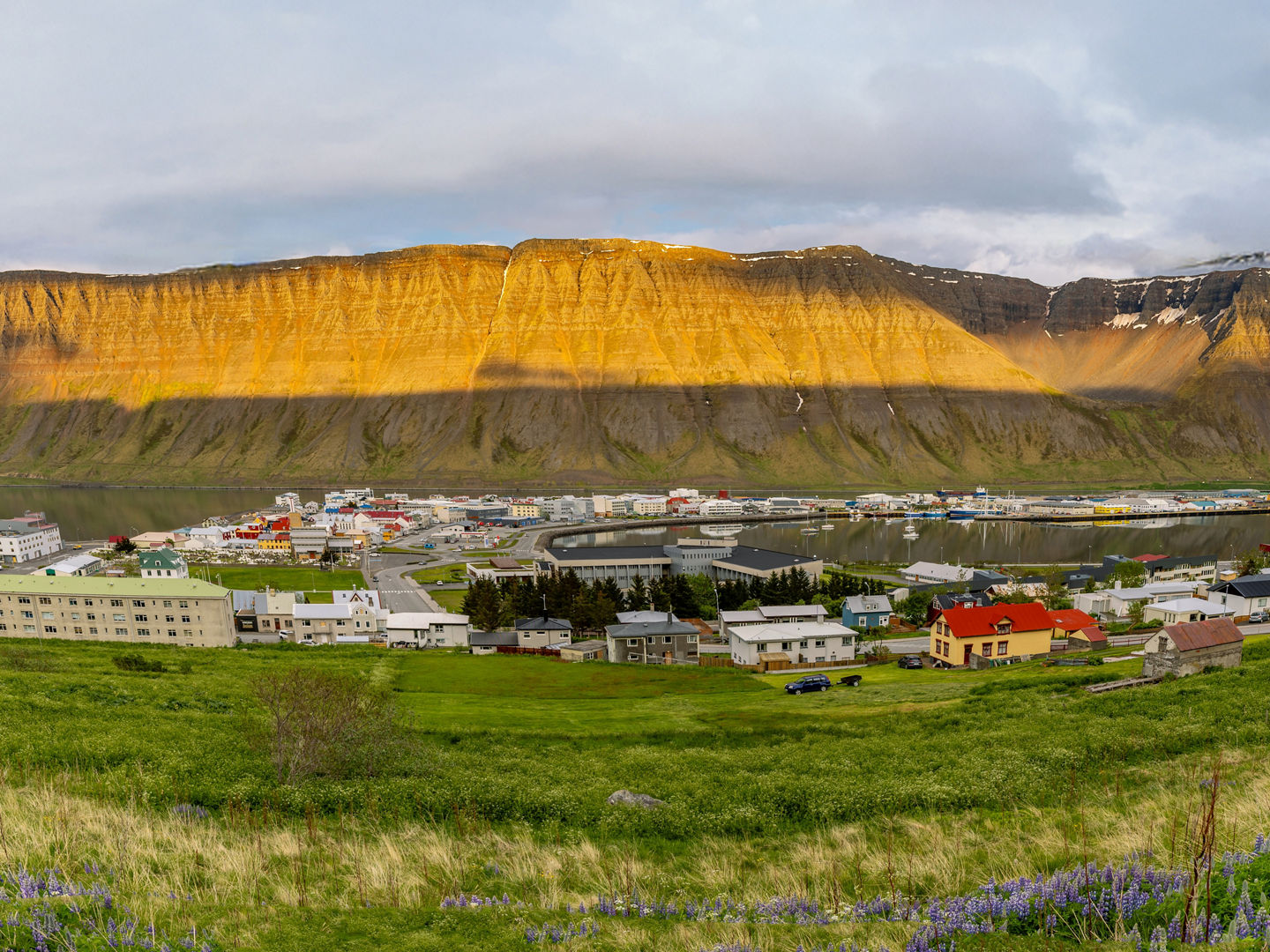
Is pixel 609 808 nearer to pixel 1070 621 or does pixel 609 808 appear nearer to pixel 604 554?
pixel 1070 621

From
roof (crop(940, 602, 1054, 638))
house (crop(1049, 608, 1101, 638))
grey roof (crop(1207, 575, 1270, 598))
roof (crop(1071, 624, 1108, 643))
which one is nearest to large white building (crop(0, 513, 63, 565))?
roof (crop(940, 602, 1054, 638))

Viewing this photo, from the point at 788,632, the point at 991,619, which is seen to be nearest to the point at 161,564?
the point at 788,632

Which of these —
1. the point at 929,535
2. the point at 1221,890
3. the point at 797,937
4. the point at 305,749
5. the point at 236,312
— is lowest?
the point at 929,535

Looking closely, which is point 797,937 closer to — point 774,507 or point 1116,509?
point 774,507

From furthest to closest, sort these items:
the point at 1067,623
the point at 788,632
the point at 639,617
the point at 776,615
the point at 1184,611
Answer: the point at 639,617 → the point at 776,615 → the point at 1184,611 → the point at 1067,623 → the point at 788,632

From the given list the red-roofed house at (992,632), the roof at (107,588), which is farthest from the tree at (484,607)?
the red-roofed house at (992,632)

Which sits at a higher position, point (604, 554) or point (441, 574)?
point (604, 554)

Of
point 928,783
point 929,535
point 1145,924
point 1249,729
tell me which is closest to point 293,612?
point 928,783
